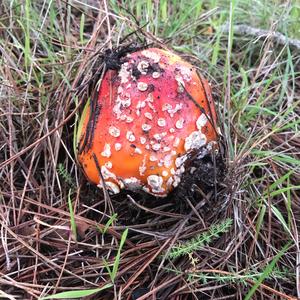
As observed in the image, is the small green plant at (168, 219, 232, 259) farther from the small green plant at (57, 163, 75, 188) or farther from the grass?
the small green plant at (57, 163, 75, 188)

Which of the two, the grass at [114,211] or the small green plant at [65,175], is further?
the small green plant at [65,175]

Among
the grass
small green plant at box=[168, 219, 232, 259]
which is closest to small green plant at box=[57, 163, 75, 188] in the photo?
the grass

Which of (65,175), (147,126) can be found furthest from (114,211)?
(147,126)

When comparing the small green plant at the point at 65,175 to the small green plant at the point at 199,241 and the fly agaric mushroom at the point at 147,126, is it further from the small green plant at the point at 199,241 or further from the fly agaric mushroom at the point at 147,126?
the small green plant at the point at 199,241

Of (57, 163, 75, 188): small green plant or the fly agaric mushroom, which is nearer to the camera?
the fly agaric mushroom

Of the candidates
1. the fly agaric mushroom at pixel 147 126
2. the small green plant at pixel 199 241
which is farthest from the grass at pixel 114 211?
the fly agaric mushroom at pixel 147 126

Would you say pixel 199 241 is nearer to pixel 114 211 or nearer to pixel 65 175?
pixel 114 211

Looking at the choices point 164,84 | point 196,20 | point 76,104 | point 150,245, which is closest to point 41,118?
point 76,104
